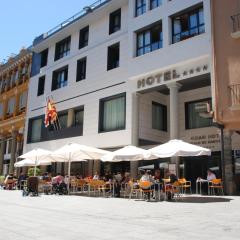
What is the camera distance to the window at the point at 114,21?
26.8 m

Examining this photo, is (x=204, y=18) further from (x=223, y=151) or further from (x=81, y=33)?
(x=81, y=33)

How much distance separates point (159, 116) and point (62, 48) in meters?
12.1

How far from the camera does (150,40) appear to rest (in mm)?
23234

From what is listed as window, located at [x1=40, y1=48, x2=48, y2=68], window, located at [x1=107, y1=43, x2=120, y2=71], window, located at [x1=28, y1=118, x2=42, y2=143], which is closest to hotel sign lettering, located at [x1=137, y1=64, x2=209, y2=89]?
window, located at [x1=107, y1=43, x2=120, y2=71]

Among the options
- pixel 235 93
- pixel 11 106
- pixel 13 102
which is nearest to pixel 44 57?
pixel 13 102

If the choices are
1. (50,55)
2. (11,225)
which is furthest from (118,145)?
(11,225)

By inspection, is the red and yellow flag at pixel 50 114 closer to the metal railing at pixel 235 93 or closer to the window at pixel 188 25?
the window at pixel 188 25

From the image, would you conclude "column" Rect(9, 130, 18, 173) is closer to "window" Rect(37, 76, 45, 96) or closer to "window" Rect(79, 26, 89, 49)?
"window" Rect(37, 76, 45, 96)

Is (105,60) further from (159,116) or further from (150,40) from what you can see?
(159,116)

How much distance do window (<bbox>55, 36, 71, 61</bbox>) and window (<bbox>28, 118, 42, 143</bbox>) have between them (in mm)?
6264

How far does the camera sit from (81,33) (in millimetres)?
30000

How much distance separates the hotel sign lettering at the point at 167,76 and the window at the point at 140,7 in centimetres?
489

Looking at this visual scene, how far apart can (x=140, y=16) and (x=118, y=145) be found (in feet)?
29.4

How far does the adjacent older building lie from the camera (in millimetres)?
36781
